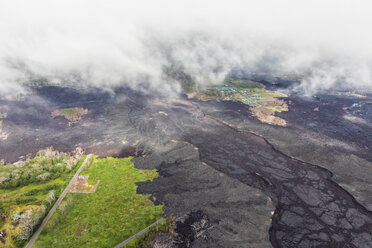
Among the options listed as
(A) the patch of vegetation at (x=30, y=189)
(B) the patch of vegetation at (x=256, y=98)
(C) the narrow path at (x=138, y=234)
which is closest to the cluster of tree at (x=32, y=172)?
(A) the patch of vegetation at (x=30, y=189)

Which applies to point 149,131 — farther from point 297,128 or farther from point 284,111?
point 284,111

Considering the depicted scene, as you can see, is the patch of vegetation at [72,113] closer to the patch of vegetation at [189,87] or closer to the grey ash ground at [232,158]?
the grey ash ground at [232,158]

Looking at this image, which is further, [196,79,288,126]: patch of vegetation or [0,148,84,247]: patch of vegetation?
[196,79,288,126]: patch of vegetation

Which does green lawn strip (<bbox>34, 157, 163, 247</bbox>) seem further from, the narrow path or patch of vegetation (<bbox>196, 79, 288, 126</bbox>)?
patch of vegetation (<bbox>196, 79, 288, 126</bbox>)

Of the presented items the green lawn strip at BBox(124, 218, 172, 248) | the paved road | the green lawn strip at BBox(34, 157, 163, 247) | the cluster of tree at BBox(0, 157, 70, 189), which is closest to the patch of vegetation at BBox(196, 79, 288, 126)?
the green lawn strip at BBox(34, 157, 163, 247)

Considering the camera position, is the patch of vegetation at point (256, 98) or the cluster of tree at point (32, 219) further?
the patch of vegetation at point (256, 98)

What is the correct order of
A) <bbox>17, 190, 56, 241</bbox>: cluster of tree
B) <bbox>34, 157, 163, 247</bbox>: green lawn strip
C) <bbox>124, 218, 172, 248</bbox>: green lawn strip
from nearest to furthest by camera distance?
<bbox>17, 190, 56, 241</bbox>: cluster of tree < <bbox>124, 218, 172, 248</bbox>: green lawn strip < <bbox>34, 157, 163, 247</bbox>: green lawn strip

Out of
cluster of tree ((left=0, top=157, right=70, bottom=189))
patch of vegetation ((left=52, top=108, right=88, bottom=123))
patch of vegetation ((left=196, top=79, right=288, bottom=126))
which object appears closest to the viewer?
cluster of tree ((left=0, top=157, right=70, bottom=189))

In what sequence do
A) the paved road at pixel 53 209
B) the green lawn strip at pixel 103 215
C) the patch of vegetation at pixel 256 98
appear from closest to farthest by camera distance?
the paved road at pixel 53 209 → the green lawn strip at pixel 103 215 → the patch of vegetation at pixel 256 98
